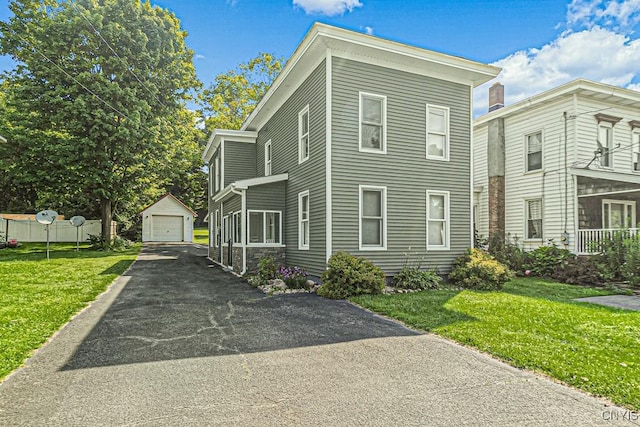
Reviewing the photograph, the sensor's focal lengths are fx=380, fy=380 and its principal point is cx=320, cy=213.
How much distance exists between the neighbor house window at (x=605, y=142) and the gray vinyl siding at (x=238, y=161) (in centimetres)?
1368

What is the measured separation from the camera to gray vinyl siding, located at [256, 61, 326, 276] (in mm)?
10000

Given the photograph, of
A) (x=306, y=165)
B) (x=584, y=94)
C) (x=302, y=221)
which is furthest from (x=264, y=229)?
(x=584, y=94)

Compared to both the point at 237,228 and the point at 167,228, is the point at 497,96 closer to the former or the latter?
the point at 237,228

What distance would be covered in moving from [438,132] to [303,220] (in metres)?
4.74

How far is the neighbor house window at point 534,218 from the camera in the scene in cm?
1465

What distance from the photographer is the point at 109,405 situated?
328 centimetres

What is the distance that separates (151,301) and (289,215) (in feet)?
17.7

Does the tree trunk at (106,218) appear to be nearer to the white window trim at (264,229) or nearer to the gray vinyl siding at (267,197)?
the white window trim at (264,229)

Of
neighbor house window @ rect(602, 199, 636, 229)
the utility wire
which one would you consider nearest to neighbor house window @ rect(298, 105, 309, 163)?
neighbor house window @ rect(602, 199, 636, 229)

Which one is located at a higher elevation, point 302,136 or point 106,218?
point 302,136

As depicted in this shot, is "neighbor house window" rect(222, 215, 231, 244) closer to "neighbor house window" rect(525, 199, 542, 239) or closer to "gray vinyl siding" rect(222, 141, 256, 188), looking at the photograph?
"gray vinyl siding" rect(222, 141, 256, 188)

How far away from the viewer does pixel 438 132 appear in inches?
440

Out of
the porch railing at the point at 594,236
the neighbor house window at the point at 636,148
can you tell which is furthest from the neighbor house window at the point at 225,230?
the neighbor house window at the point at 636,148

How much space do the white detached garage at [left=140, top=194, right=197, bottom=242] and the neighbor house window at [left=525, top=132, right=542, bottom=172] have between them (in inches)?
1051
